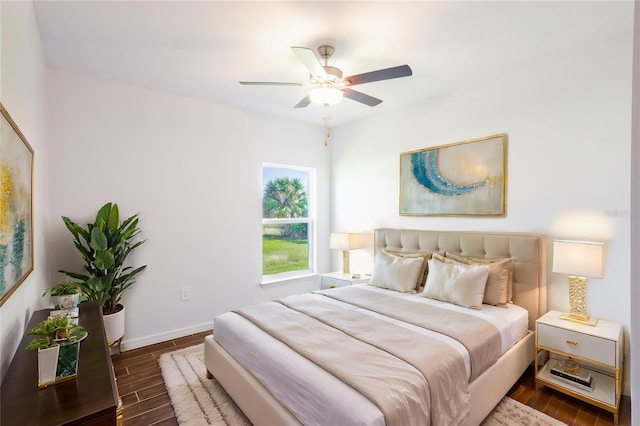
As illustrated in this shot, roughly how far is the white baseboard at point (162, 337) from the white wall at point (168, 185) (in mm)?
11

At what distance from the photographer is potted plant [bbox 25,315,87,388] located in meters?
1.16

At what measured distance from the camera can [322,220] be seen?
4734mm

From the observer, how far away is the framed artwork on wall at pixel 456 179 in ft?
9.79

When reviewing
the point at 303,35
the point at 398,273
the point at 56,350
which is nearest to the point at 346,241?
the point at 398,273

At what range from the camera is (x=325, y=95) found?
231 cm

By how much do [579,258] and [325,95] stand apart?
2238 millimetres

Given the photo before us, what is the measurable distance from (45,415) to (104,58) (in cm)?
270

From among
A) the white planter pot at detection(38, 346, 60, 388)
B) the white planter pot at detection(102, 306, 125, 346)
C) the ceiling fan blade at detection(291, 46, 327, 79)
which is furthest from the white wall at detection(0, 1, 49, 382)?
the ceiling fan blade at detection(291, 46, 327, 79)

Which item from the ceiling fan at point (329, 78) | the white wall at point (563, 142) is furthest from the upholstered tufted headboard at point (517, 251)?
the ceiling fan at point (329, 78)

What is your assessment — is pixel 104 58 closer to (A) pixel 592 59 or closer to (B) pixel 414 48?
(B) pixel 414 48

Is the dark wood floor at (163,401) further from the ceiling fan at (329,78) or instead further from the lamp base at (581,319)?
the ceiling fan at (329,78)

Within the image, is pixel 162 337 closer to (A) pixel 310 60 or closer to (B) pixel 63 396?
(B) pixel 63 396

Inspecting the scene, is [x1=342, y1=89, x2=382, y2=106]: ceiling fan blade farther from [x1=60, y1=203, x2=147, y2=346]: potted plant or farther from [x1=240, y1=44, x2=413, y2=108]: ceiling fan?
[x1=60, y1=203, x2=147, y2=346]: potted plant

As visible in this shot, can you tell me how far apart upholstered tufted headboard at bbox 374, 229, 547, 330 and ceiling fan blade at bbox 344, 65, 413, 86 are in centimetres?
180
